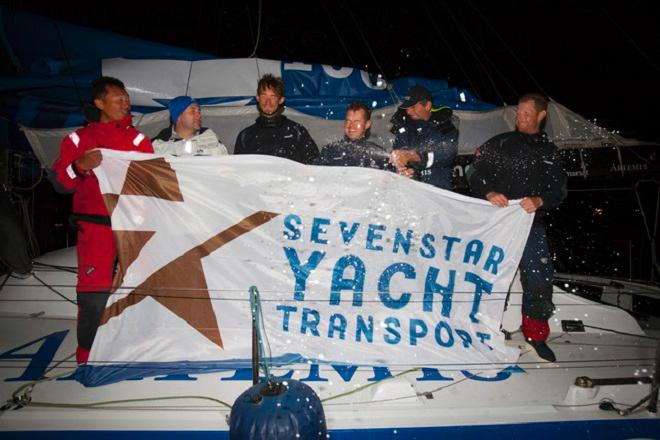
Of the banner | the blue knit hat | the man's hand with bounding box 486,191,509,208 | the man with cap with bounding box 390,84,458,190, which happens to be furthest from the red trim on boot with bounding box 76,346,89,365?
the man's hand with bounding box 486,191,509,208

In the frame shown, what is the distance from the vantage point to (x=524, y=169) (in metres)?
3.09

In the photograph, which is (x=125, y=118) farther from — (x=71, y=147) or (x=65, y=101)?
(x=65, y=101)

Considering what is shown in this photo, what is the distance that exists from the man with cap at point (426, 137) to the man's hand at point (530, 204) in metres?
0.75

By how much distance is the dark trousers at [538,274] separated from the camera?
3055 mm

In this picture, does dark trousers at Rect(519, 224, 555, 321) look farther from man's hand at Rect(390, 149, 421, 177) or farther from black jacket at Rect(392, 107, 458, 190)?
man's hand at Rect(390, 149, 421, 177)

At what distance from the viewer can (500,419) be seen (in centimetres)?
212

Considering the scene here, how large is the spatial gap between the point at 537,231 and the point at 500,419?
5.14 ft

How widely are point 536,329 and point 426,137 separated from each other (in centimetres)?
181

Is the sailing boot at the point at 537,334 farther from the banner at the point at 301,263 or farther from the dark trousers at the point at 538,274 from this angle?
the banner at the point at 301,263

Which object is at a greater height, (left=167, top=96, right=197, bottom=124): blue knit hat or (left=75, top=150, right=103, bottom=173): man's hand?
(left=167, top=96, right=197, bottom=124): blue knit hat

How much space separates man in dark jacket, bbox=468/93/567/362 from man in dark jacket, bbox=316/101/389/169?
93 centimetres

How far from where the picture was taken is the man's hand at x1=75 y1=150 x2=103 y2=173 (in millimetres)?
2584

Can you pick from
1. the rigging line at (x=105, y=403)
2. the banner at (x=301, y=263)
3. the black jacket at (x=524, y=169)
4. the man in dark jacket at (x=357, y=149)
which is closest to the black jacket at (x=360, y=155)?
the man in dark jacket at (x=357, y=149)

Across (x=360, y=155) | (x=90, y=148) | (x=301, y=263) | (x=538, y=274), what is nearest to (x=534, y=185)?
(x=538, y=274)
